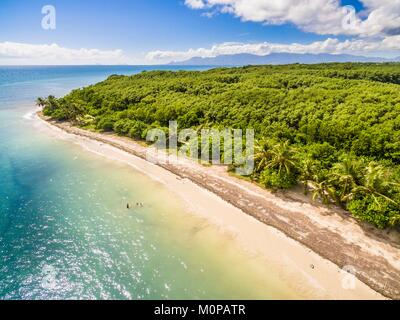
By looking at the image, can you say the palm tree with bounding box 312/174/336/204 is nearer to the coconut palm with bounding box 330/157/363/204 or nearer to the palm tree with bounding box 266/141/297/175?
the coconut palm with bounding box 330/157/363/204

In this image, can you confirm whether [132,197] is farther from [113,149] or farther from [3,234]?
[113,149]

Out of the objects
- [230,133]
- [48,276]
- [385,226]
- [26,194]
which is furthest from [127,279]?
[230,133]

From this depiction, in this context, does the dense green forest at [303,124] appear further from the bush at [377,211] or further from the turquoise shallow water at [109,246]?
the turquoise shallow water at [109,246]

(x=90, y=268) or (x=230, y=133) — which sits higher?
(x=230, y=133)

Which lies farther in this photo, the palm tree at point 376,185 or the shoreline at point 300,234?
the palm tree at point 376,185

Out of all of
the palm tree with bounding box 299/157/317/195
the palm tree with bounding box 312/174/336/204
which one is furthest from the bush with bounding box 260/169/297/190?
the palm tree with bounding box 312/174/336/204

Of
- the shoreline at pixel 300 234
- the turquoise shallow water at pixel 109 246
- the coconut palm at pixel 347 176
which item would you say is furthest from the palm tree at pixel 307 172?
the turquoise shallow water at pixel 109 246

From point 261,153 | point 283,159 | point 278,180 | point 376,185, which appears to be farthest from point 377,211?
point 261,153
